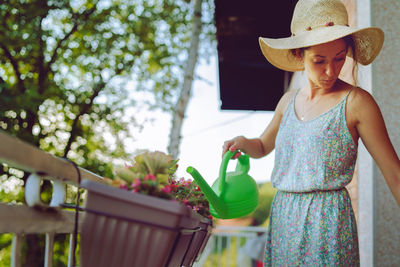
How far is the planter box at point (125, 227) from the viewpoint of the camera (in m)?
0.62

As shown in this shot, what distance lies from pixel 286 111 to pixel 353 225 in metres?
0.47

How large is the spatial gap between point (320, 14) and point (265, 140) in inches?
20.8

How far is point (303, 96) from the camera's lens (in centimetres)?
149

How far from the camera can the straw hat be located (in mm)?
1229

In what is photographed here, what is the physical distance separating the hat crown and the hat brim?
0.04 meters

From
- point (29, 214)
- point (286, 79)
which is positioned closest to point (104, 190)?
point (29, 214)

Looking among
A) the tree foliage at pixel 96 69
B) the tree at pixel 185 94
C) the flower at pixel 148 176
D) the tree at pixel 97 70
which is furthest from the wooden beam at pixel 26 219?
the tree at pixel 97 70

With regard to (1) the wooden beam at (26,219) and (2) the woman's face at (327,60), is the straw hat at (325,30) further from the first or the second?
(1) the wooden beam at (26,219)

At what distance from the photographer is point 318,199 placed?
1.26 metres

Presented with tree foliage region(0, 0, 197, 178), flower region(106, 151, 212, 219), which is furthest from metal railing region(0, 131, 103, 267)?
tree foliage region(0, 0, 197, 178)

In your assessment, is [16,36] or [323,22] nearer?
[323,22]

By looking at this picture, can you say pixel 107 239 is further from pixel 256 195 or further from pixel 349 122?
pixel 349 122

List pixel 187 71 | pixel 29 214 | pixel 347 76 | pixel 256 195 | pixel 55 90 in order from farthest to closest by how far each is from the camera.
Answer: pixel 55 90 < pixel 187 71 < pixel 347 76 < pixel 256 195 < pixel 29 214

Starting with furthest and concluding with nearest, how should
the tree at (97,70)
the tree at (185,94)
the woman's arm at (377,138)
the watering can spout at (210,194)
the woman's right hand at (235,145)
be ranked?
the tree at (97,70) → the tree at (185,94) → the woman's right hand at (235,145) → the woman's arm at (377,138) → the watering can spout at (210,194)
